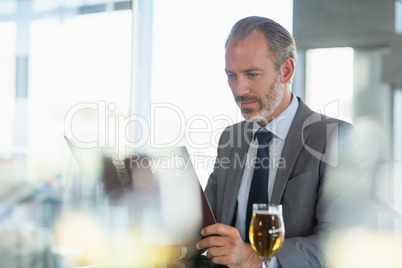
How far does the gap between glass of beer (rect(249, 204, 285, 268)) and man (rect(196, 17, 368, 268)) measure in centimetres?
18

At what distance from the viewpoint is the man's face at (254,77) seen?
155 centimetres

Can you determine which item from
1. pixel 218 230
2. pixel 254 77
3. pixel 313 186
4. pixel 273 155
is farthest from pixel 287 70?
pixel 218 230

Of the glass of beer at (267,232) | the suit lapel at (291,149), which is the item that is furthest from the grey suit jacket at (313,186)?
the glass of beer at (267,232)

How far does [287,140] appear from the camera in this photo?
1.50 metres

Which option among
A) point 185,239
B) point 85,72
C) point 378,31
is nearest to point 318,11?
point 378,31

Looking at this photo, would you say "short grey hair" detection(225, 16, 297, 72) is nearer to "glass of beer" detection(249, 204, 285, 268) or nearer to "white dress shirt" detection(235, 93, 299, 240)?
"white dress shirt" detection(235, 93, 299, 240)

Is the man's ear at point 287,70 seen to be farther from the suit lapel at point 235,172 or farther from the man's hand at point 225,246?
the man's hand at point 225,246

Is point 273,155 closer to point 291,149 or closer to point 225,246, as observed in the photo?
point 291,149

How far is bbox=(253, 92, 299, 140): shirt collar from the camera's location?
156 centimetres

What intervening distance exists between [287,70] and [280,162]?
0.38m

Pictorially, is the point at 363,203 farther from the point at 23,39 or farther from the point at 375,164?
the point at 23,39

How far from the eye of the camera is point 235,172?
62.9 inches

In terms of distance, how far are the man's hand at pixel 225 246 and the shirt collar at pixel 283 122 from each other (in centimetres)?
52

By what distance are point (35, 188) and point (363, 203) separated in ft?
8.06
